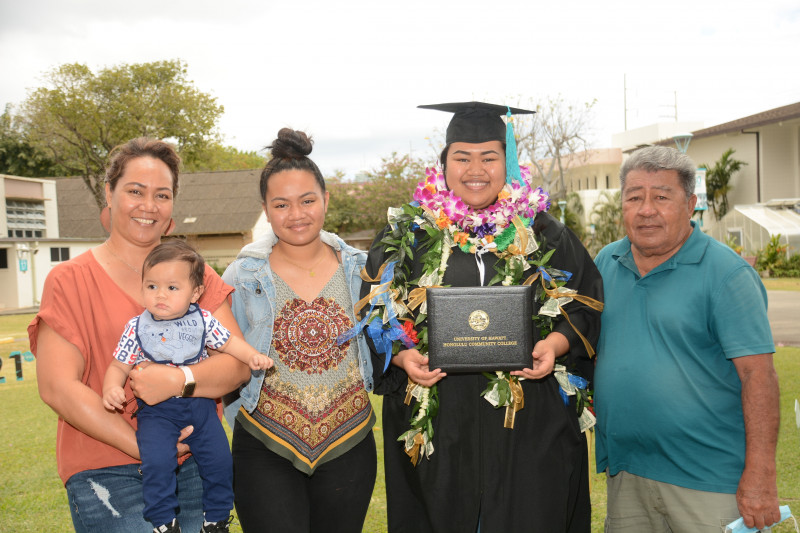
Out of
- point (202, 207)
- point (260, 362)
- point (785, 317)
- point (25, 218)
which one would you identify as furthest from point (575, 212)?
point (260, 362)

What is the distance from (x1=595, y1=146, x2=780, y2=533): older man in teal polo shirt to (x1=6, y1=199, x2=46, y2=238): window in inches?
1278

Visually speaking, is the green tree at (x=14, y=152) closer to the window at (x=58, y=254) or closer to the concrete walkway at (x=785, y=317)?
the window at (x=58, y=254)

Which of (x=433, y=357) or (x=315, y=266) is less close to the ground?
(x=315, y=266)

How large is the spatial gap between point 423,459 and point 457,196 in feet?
4.35

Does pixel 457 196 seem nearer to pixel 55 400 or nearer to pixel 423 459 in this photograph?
pixel 423 459

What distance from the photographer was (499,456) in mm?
3193

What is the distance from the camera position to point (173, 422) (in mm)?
2869

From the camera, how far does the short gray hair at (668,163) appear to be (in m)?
3.28

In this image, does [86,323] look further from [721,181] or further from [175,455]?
[721,181]

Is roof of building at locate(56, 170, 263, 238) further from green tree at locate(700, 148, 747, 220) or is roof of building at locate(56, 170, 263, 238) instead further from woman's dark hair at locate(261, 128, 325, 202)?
woman's dark hair at locate(261, 128, 325, 202)

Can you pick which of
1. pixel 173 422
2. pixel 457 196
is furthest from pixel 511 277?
pixel 173 422

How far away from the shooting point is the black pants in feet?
10.2

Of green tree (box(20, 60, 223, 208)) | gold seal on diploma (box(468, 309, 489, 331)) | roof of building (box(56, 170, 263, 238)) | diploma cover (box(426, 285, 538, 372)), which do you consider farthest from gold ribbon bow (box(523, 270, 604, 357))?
roof of building (box(56, 170, 263, 238))

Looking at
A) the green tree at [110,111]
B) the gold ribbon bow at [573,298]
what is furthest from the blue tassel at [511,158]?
the green tree at [110,111]
